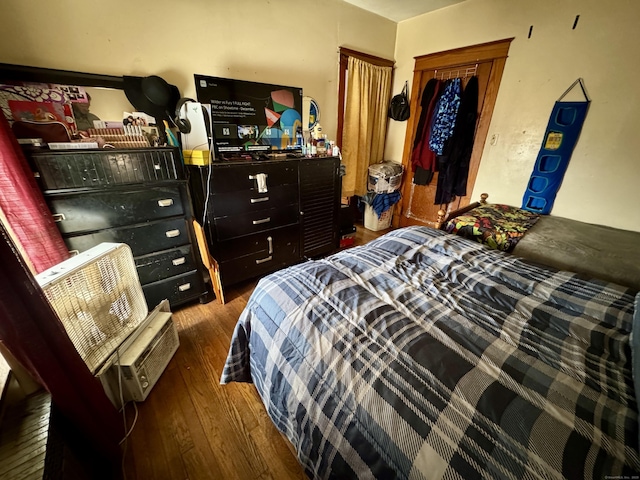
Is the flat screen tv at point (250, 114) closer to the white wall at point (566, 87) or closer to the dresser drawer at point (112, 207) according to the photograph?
the dresser drawer at point (112, 207)

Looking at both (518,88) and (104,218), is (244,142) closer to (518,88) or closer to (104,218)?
(104,218)

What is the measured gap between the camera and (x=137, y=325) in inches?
54.8

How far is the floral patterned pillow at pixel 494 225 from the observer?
192 cm

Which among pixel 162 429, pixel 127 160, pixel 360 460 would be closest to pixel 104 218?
pixel 127 160

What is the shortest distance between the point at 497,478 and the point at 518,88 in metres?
3.12

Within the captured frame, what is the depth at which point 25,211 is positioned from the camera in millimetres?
1243

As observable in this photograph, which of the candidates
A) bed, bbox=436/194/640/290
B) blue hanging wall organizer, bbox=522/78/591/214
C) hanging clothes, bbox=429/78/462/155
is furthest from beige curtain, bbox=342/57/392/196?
blue hanging wall organizer, bbox=522/78/591/214

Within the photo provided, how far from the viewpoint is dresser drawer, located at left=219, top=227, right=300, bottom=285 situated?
210 cm

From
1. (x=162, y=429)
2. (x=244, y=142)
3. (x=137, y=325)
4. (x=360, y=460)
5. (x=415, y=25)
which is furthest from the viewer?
(x=415, y=25)

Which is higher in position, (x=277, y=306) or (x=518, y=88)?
(x=518, y=88)

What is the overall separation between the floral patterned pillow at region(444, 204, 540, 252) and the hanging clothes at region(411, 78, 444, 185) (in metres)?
0.97

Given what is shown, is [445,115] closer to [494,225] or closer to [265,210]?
[494,225]

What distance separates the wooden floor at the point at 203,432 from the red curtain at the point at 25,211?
90cm

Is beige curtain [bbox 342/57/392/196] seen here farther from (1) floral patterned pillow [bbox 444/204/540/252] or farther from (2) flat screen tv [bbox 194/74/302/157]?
(1) floral patterned pillow [bbox 444/204/540/252]
